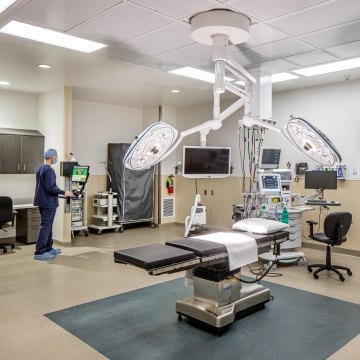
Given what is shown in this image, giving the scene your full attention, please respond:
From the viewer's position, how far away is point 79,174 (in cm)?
656

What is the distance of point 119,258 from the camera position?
9.71ft

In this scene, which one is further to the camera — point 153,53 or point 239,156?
point 239,156

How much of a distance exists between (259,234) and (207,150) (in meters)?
4.11

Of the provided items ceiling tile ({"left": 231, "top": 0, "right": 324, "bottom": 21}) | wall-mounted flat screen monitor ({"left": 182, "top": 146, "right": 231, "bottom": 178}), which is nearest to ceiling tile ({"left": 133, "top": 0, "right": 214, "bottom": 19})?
ceiling tile ({"left": 231, "top": 0, "right": 324, "bottom": 21})

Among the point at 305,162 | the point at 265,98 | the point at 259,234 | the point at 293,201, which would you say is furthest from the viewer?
the point at 305,162

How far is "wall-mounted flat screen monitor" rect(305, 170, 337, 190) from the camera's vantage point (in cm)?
571

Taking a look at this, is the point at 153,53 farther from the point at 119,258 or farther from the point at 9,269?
the point at 9,269

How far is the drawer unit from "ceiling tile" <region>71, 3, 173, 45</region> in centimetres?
372

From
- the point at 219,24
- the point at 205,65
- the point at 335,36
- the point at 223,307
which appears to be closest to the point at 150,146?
the point at 219,24

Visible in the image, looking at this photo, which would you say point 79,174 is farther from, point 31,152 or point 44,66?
point 44,66

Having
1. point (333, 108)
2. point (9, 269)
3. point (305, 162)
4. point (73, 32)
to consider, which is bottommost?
point (9, 269)

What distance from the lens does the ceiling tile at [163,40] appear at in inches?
150

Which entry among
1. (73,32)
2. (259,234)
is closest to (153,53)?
(73,32)

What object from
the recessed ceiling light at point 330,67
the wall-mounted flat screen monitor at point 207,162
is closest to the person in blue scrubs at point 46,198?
the wall-mounted flat screen monitor at point 207,162
